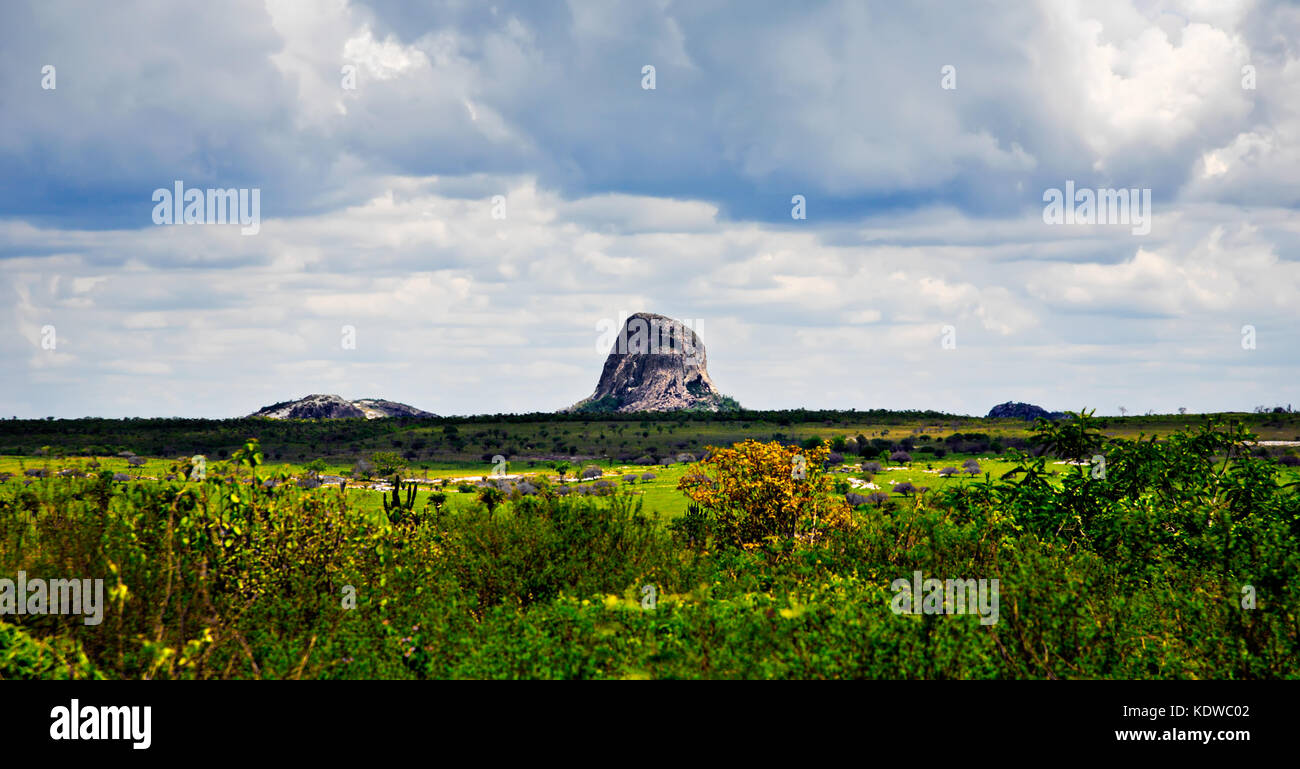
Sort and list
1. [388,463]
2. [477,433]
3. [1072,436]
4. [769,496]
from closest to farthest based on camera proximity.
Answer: [1072,436]
[769,496]
[388,463]
[477,433]

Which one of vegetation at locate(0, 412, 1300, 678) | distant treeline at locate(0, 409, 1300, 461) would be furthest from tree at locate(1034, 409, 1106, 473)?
distant treeline at locate(0, 409, 1300, 461)

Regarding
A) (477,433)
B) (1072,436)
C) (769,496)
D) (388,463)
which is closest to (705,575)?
(769,496)

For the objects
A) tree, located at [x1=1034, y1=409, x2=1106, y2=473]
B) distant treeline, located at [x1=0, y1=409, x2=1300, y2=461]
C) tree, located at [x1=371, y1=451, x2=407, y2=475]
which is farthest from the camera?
distant treeline, located at [x1=0, y1=409, x2=1300, y2=461]

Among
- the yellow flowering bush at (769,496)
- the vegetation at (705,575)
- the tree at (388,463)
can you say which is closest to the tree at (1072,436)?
the vegetation at (705,575)

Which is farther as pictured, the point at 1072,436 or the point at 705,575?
the point at 1072,436

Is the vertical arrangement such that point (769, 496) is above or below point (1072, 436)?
below

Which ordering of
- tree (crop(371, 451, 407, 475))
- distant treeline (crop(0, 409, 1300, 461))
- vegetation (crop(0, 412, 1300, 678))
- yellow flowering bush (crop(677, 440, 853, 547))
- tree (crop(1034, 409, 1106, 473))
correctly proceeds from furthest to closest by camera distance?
distant treeline (crop(0, 409, 1300, 461)) → tree (crop(371, 451, 407, 475)) → yellow flowering bush (crop(677, 440, 853, 547)) → tree (crop(1034, 409, 1106, 473)) → vegetation (crop(0, 412, 1300, 678))

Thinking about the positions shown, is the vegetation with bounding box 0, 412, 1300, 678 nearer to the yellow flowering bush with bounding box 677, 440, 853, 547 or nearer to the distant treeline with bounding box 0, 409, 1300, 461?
the yellow flowering bush with bounding box 677, 440, 853, 547

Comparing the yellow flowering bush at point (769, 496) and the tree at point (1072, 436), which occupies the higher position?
the tree at point (1072, 436)

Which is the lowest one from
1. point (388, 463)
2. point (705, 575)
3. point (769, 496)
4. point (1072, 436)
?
point (705, 575)

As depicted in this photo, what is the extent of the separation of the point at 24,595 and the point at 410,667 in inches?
226

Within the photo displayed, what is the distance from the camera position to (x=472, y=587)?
51.2 ft

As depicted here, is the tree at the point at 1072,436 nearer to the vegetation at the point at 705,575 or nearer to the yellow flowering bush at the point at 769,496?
the vegetation at the point at 705,575

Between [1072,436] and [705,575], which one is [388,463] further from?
[1072,436]
